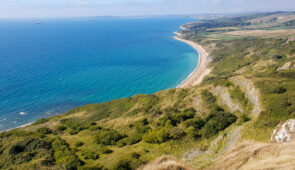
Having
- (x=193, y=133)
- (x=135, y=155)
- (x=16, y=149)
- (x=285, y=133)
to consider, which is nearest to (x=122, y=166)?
(x=135, y=155)

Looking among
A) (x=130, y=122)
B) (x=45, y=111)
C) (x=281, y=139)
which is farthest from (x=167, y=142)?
(x=45, y=111)

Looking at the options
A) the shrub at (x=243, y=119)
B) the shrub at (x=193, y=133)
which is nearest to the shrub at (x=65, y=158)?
the shrub at (x=193, y=133)

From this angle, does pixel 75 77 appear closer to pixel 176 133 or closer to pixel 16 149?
pixel 16 149

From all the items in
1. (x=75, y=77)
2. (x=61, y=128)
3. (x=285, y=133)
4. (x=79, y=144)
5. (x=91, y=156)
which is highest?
(x=285, y=133)

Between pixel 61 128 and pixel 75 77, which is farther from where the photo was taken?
pixel 75 77

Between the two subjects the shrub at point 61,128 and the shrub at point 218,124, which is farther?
the shrub at point 61,128

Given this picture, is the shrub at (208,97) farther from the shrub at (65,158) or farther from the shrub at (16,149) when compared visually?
the shrub at (16,149)
